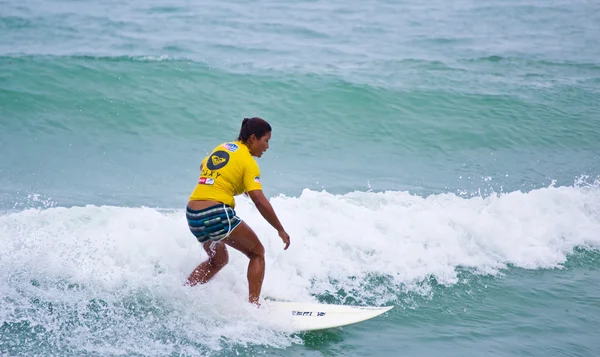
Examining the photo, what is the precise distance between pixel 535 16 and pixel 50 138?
18143mm

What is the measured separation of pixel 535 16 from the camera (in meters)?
23.2

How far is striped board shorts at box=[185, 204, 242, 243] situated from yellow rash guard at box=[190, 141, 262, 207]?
8 cm

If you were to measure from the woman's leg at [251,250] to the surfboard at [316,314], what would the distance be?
0.24 meters

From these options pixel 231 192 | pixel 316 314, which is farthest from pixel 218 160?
pixel 316 314

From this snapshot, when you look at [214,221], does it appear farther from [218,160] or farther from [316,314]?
[316,314]

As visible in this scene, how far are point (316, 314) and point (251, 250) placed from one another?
33.7 inches

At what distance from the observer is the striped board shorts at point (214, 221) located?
17.5 ft

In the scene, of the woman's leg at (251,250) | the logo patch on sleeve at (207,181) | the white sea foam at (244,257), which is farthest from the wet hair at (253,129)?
the white sea foam at (244,257)

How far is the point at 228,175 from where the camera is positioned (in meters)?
5.35

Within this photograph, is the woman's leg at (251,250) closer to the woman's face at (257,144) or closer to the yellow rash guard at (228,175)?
the yellow rash guard at (228,175)

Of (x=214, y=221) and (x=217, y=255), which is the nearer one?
(x=214, y=221)

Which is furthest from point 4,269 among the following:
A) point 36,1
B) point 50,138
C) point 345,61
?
point 36,1

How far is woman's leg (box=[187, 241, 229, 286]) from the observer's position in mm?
5781

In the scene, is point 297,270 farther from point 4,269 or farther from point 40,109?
point 40,109
